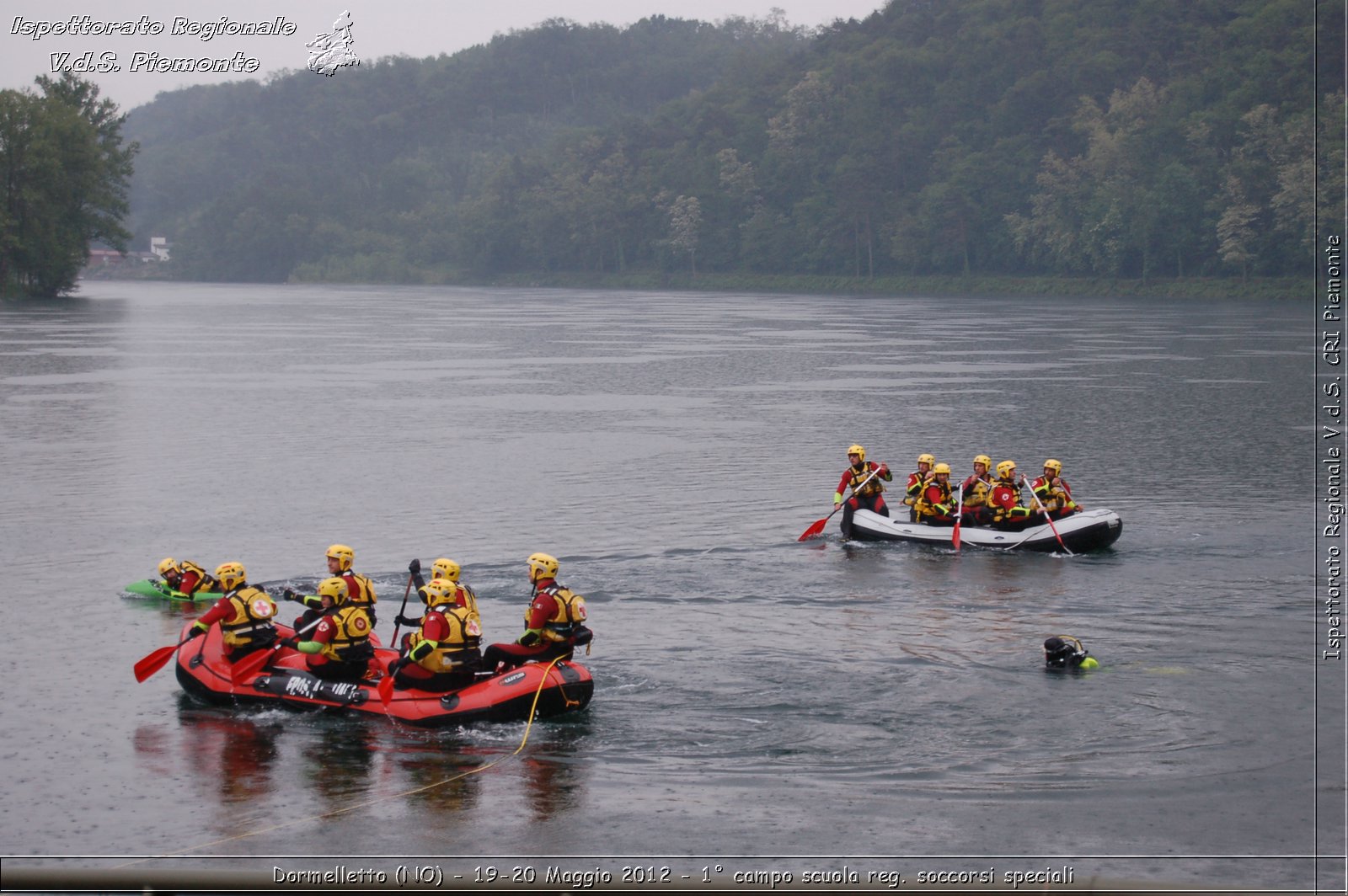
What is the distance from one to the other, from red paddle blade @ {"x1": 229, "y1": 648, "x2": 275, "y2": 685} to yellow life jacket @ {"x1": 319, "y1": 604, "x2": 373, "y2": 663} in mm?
1001

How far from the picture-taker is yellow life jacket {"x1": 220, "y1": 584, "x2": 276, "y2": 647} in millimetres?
17188

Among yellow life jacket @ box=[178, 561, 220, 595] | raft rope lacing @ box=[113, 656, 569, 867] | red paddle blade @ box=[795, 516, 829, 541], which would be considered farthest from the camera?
red paddle blade @ box=[795, 516, 829, 541]

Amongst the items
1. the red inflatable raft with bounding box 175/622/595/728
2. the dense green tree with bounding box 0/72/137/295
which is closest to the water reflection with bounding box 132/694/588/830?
the red inflatable raft with bounding box 175/622/595/728

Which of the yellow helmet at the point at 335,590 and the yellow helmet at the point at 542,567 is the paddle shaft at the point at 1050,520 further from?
the yellow helmet at the point at 335,590

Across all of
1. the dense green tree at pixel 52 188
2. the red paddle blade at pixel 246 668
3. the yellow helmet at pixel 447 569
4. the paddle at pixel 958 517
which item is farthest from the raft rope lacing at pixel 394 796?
the dense green tree at pixel 52 188

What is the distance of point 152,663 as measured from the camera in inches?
703

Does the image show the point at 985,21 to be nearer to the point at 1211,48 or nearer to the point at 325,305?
the point at 1211,48

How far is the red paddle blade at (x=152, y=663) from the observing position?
17.8m

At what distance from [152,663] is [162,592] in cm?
521

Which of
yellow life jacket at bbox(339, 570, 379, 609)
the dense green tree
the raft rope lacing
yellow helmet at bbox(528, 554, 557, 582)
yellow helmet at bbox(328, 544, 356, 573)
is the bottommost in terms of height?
the raft rope lacing

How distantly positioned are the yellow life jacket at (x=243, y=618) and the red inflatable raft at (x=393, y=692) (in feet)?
0.95

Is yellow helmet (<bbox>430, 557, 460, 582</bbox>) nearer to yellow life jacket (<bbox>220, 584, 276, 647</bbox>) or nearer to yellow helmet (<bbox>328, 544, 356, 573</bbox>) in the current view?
yellow helmet (<bbox>328, 544, 356, 573</bbox>)

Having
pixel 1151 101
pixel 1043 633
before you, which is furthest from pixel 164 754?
pixel 1151 101

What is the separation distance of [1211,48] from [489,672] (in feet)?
396
